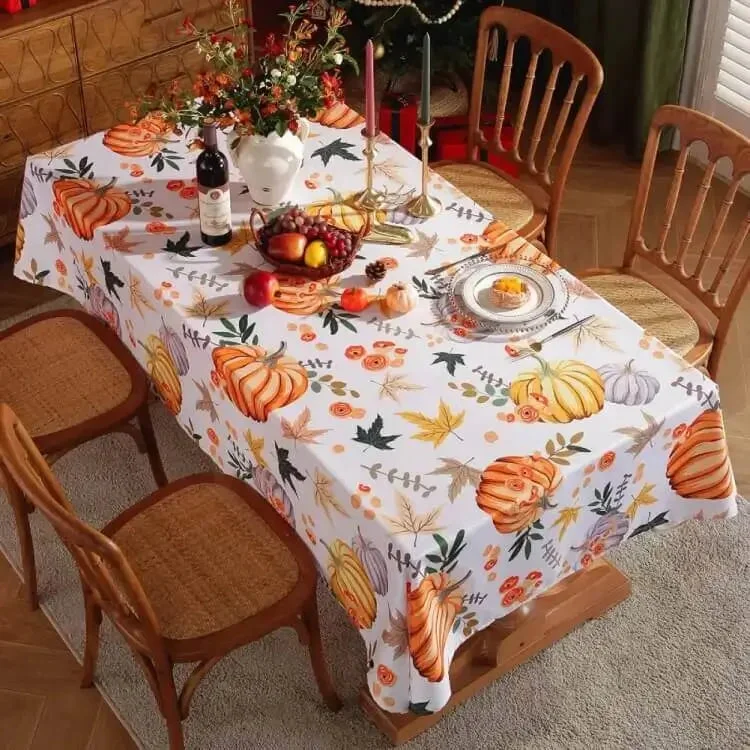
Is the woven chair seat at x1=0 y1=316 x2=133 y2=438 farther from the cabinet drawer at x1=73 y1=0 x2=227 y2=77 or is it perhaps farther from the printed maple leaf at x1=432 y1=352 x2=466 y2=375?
the cabinet drawer at x1=73 y1=0 x2=227 y2=77

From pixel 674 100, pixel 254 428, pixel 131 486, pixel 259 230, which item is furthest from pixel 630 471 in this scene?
pixel 674 100

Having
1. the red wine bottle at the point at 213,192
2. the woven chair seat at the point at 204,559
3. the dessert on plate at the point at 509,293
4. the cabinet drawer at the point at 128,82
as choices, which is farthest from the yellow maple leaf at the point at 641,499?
the cabinet drawer at the point at 128,82

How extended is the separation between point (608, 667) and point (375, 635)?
2.68ft

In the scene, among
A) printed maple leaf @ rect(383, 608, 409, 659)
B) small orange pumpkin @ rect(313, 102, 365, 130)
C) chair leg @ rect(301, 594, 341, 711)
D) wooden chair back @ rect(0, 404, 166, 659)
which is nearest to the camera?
wooden chair back @ rect(0, 404, 166, 659)

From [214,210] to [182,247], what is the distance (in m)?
0.13

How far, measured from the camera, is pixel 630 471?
7.04 feet

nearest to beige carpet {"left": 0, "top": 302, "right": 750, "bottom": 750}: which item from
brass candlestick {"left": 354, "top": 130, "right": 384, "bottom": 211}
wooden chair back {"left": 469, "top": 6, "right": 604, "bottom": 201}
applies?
brass candlestick {"left": 354, "top": 130, "right": 384, "bottom": 211}

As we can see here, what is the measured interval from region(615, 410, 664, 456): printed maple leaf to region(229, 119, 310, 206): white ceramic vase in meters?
0.98

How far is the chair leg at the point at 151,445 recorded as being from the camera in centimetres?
270

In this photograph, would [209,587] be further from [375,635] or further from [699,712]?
[699,712]

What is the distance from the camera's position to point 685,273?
9.46ft

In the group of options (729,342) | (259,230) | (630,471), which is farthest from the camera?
(729,342)

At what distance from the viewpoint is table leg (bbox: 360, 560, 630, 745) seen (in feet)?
8.07

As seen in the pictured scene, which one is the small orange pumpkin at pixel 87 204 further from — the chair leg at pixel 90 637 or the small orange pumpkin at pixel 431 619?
the small orange pumpkin at pixel 431 619
